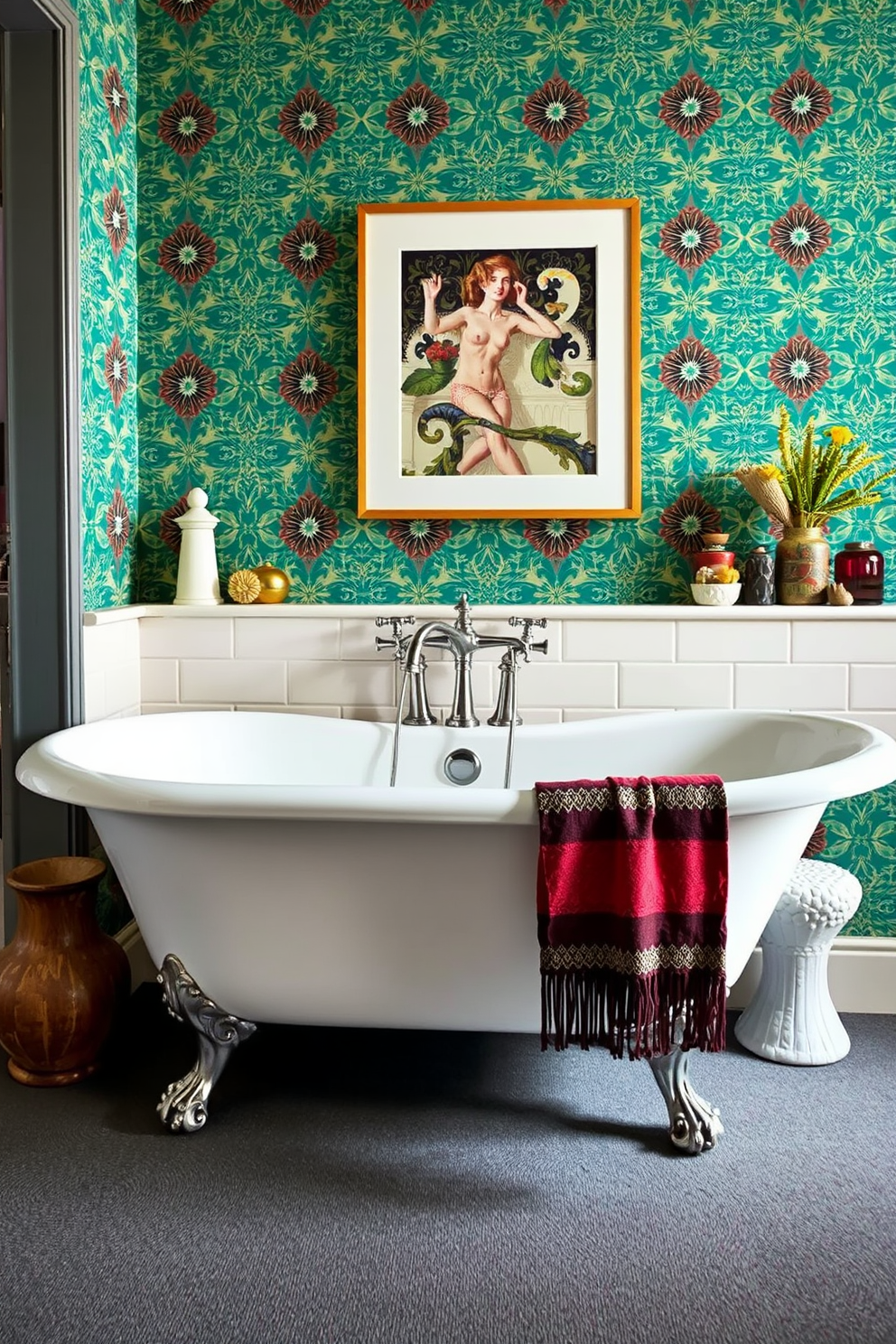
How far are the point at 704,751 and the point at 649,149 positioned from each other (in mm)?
1571

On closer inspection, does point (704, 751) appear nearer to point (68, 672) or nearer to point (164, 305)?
point (68, 672)

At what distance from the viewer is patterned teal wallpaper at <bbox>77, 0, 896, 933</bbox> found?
272 cm

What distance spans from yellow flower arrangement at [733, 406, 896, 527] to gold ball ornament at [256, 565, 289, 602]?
48.1 inches

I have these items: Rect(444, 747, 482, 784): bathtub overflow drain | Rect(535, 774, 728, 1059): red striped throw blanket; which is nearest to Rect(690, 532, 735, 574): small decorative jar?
Rect(444, 747, 482, 784): bathtub overflow drain

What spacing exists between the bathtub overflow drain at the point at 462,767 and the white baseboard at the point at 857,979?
0.84 meters

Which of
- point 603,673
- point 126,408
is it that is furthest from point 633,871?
point 126,408

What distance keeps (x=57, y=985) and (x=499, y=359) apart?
1843 millimetres

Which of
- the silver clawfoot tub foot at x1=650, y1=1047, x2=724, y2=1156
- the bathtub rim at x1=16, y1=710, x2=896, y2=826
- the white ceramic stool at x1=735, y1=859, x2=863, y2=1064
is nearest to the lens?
the bathtub rim at x1=16, y1=710, x2=896, y2=826

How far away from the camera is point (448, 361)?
2807mm

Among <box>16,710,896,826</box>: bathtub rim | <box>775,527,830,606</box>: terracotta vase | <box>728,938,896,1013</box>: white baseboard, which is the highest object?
<box>775,527,830,606</box>: terracotta vase

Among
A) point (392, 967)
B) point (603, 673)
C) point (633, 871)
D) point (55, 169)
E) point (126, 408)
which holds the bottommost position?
point (392, 967)

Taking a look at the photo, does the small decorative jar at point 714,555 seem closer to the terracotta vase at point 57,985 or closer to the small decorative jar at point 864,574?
the small decorative jar at point 864,574

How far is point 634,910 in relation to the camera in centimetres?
173

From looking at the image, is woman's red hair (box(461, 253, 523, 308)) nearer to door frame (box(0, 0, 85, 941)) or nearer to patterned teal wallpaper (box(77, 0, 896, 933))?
patterned teal wallpaper (box(77, 0, 896, 933))
